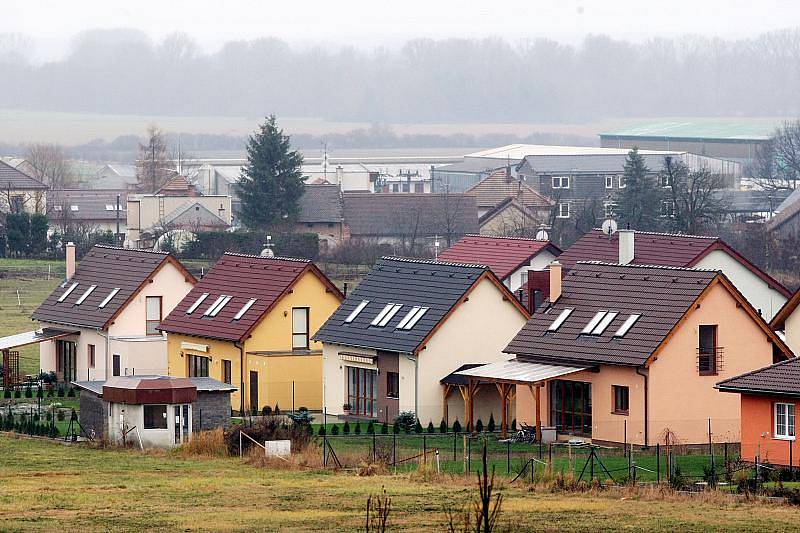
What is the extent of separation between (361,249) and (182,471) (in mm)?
65904

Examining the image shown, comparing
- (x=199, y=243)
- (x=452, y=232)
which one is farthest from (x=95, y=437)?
(x=452, y=232)

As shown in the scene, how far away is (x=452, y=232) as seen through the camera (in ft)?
402

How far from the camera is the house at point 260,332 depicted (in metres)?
56.8

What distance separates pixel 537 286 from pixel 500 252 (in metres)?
12.1

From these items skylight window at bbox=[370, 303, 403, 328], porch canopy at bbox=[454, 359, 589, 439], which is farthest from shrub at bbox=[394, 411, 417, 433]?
skylight window at bbox=[370, 303, 403, 328]

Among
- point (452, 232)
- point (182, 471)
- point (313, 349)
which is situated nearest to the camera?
point (182, 471)

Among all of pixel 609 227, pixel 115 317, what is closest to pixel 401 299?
pixel 115 317

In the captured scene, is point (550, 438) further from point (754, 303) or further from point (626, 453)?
point (754, 303)

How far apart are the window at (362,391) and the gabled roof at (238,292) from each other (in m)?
4.14

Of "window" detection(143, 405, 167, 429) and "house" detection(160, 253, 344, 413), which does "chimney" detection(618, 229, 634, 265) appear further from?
"window" detection(143, 405, 167, 429)

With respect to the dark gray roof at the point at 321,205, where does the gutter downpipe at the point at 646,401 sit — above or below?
below

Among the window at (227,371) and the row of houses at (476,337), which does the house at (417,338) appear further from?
the window at (227,371)

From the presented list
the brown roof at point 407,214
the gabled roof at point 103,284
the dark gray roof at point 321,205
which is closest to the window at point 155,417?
the gabled roof at point 103,284

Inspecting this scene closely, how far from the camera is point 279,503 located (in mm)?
35469
